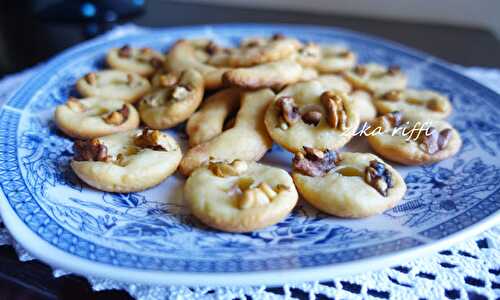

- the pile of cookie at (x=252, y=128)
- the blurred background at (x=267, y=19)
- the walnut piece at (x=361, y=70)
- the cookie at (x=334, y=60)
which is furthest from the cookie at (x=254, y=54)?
the blurred background at (x=267, y=19)

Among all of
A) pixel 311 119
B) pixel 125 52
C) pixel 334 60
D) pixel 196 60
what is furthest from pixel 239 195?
pixel 125 52

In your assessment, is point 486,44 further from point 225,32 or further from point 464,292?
point 464,292

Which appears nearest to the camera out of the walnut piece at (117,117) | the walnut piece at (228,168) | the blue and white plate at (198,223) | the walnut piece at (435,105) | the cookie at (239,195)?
the blue and white plate at (198,223)

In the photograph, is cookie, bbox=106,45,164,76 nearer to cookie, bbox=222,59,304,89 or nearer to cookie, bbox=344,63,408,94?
cookie, bbox=222,59,304,89

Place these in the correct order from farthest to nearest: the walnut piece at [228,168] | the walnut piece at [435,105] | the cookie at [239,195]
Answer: the walnut piece at [435,105] → the walnut piece at [228,168] → the cookie at [239,195]

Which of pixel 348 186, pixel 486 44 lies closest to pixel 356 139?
pixel 348 186

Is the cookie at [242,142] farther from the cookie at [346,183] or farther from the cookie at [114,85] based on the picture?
the cookie at [114,85]
